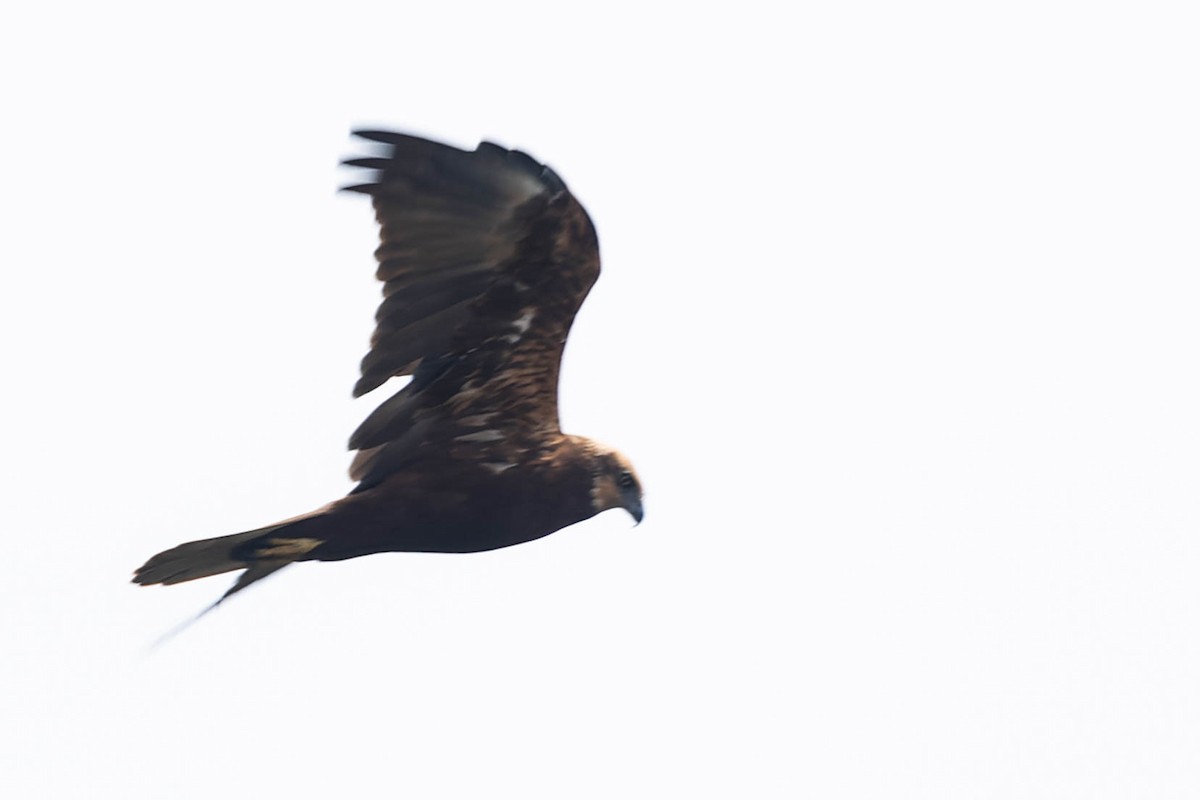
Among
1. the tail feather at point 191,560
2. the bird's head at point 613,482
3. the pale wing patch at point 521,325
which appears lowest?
the tail feather at point 191,560

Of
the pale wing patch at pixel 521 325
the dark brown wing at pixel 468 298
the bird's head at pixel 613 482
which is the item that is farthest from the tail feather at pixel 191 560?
the bird's head at pixel 613 482

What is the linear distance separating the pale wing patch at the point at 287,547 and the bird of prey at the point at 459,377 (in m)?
0.01

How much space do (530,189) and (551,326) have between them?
782 millimetres

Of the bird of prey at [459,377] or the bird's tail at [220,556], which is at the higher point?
the bird of prey at [459,377]

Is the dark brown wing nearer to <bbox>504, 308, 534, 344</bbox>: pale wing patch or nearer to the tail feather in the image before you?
<bbox>504, 308, 534, 344</bbox>: pale wing patch

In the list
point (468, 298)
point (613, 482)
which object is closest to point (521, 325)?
point (468, 298)

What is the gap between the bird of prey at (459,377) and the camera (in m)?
12.2

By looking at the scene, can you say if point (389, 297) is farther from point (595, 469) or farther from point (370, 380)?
point (595, 469)

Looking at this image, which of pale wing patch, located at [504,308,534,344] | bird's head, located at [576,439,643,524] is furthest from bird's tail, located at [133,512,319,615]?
bird's head, located at [576,439,643,524]

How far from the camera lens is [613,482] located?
13164 millimetres

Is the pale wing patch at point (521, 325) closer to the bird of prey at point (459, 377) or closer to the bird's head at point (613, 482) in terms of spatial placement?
the bird of prey at point (459, 377)

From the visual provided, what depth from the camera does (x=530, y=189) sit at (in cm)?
1218

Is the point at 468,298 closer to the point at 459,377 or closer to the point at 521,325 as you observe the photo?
the point at 521,325

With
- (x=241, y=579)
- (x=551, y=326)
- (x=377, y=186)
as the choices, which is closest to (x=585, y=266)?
(x=551, y=326)
